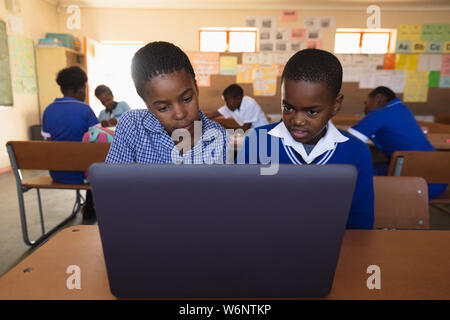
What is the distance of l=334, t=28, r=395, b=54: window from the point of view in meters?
5.13

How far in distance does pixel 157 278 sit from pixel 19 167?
188cm

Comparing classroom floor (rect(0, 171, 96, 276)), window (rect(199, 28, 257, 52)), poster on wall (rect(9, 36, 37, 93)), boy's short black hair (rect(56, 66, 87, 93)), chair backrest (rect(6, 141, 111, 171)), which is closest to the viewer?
chair backrest (rect(6, 141, 111, 171))

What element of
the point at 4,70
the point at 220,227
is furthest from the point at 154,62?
the point at 4,70

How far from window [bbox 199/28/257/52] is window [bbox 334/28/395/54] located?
1.46 meters

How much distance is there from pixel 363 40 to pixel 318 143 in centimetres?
515

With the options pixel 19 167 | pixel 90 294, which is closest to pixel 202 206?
pixel 90 294

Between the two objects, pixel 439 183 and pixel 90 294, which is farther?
pixel 439 183

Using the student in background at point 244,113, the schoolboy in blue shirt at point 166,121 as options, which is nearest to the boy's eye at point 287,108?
the schoolboy in blue shirt at point 166,121

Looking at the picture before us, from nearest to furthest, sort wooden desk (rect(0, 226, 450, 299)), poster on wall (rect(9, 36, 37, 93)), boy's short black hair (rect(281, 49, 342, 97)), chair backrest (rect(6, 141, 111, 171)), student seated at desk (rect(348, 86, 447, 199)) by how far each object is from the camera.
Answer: wooden desk (rect(0, 226, 450, 299)), boy's short black hair (rect(281, 49, 342, 97)), chair backrest (rect(6, 141, 111, 171)), student seated at desk (rect(348, 86, 447, 199)), poster on wall (rect(9, 36, 37, 93))

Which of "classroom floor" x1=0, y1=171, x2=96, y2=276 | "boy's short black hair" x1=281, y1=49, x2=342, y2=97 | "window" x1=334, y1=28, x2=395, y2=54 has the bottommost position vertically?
"classroom floor" x1=0, y1=171, x2=96, y2=276

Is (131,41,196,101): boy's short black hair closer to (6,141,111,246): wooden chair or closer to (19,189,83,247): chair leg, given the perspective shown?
(6,141,111,246): wooden chair

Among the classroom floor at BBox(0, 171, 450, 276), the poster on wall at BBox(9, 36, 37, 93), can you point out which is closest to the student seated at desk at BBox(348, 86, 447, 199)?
the classroom floor at BBox(0, 171, 450, 276)

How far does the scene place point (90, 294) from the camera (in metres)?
0.47
